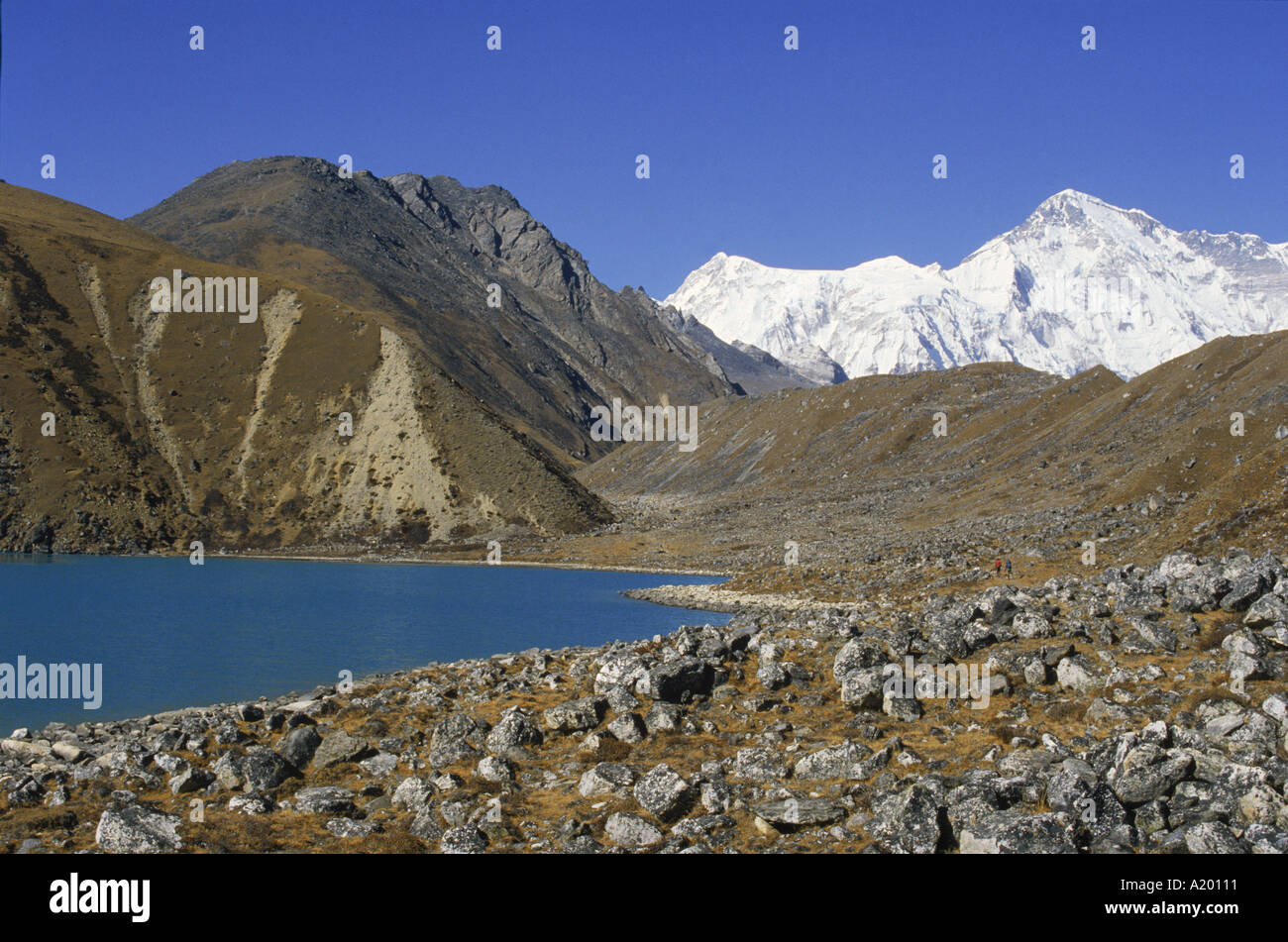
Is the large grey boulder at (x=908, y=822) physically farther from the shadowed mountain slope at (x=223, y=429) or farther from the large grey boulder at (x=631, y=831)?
the shadowed mountain slope at (x=223, y=429)

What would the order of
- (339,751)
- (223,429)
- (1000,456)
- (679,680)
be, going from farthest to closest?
(223,429) < (1000,456) < (679,680) < (339,751)

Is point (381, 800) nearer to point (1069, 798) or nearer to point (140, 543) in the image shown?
point (1069, 798)

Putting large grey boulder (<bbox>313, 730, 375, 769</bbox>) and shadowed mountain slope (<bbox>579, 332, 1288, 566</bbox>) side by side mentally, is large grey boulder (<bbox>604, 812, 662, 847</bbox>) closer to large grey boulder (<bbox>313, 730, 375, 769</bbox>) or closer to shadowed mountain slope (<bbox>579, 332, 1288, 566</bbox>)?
large grey boulder (<bbox>313, 730, 375, 769</bbox>)

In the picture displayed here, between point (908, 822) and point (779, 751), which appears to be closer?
point (908, 822)

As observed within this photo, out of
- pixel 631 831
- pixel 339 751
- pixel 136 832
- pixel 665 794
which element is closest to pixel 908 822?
pixel 665 794

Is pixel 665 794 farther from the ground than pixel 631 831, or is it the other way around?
pixel 665 794

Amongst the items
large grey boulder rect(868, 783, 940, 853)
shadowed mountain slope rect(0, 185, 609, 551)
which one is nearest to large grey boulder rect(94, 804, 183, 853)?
large grey boulder rect(868, 783, 940, 853)

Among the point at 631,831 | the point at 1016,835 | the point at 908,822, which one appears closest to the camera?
the point at 1016,835

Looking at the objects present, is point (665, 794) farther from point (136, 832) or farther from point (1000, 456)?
point (1000, 456)
